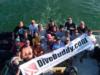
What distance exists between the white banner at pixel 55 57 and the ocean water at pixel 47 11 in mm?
6973

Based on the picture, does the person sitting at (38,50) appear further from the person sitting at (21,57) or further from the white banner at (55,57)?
the white banner at (55,57)

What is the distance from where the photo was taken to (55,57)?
13.5m

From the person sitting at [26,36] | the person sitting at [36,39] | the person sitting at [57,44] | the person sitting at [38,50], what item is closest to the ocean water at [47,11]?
the person sitting at [26,36]

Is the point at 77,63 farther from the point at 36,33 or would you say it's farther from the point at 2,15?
the point at 2,15

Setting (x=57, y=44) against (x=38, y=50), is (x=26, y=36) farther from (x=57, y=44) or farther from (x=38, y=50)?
(x=57, y=44)

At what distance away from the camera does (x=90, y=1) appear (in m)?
24.0

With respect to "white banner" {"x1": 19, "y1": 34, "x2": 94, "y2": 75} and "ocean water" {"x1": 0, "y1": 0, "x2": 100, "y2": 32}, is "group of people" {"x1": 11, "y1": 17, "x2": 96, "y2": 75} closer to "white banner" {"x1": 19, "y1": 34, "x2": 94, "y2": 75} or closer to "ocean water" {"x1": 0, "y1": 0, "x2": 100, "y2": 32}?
"white banner" {"x1": 19, "y1": 34, "x2": 94, "y2": 75}

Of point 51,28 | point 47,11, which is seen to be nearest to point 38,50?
point 51,28

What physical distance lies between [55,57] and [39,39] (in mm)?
1193

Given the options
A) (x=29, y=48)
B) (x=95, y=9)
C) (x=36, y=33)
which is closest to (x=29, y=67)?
(x=29, y=48)

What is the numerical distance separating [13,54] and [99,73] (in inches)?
146

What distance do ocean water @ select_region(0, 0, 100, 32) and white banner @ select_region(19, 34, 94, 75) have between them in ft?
22.9

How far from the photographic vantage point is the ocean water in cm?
2142

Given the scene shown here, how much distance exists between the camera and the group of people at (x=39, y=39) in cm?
1331
